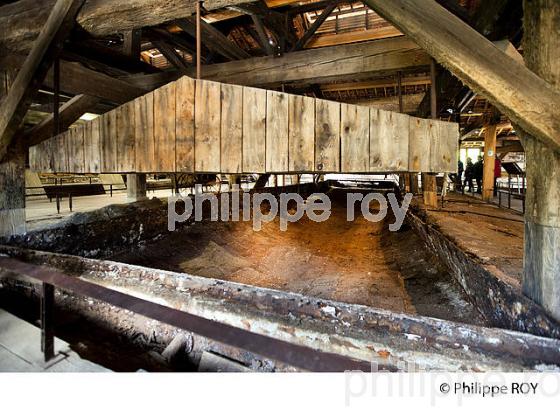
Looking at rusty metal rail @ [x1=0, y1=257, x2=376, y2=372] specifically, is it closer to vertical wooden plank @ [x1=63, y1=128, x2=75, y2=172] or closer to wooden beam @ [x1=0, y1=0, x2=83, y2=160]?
vertical wooden plank @ [x1=63, y1=128, x2=75, y2=172]

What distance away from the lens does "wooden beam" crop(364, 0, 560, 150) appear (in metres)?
1.37

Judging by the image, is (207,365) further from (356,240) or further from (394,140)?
(356,240)

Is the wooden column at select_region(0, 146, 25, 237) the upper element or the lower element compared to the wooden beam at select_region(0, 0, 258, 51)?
lower

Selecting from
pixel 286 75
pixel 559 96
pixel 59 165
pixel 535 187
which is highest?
pixel 286 75

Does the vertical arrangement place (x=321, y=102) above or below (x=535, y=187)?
above

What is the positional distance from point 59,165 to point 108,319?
1416 millimetres

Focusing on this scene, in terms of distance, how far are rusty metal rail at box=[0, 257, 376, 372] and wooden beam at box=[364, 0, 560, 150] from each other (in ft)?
4.43

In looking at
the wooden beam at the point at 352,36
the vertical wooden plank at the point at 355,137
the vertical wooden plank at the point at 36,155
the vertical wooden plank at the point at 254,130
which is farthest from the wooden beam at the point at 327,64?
the vertical wooden plank at the point at 36,155

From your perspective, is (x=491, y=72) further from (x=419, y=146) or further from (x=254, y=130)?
(x=254, y=130)

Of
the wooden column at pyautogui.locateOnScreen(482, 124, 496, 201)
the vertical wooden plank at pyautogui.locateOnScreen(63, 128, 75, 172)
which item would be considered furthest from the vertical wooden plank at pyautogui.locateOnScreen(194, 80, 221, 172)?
the wooden column at pyautogui.locateOnScreen(482, 124, 496, 201)

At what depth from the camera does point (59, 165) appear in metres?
2.23

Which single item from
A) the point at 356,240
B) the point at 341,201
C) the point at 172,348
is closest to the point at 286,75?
the point at 172,348

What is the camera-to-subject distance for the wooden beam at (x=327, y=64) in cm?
337

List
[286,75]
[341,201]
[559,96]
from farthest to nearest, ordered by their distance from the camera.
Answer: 1. [341,201]
2. [286,75]
3. [559,96]
